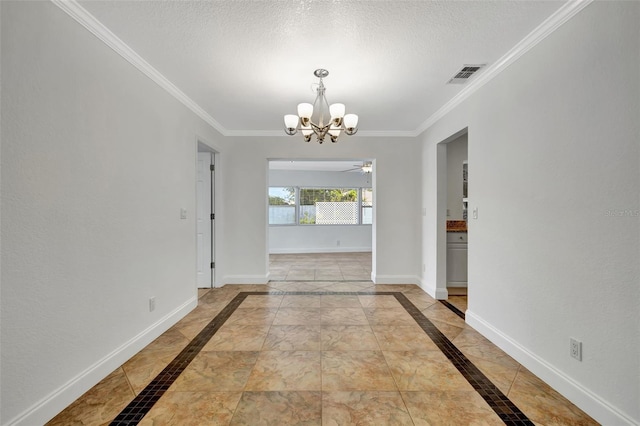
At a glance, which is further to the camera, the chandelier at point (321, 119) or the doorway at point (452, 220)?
the doorway at point (452, 220)

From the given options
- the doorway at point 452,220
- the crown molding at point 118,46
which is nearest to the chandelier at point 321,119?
the crown molding at point 118,46

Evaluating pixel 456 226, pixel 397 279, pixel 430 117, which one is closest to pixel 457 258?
pixel 456 226

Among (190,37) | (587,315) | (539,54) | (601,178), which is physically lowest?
(587,315)

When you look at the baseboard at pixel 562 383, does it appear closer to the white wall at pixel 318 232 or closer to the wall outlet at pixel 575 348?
the wall outlet at pixel 575 348

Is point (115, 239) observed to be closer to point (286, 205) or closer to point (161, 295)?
point (161, 295)

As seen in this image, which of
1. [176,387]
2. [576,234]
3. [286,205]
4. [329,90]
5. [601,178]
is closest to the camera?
[601,178]

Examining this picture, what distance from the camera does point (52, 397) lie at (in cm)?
161

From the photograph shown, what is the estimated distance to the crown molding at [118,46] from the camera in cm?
174

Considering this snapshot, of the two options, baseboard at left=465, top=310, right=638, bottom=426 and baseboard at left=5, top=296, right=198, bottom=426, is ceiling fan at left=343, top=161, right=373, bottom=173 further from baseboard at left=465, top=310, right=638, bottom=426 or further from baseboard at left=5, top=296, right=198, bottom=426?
baseboard at left=5, top=296, right=198, bottom=426

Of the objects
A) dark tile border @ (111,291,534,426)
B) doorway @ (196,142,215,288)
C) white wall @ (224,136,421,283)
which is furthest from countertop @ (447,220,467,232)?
doorway @ (196,142,215,288)

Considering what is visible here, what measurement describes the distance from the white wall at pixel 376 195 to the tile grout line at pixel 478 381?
1559mm

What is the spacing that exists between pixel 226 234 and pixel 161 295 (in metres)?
1.77

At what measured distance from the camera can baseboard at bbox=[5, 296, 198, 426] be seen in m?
1.51

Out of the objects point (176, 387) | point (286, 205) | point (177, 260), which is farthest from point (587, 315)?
point (286, 205)
